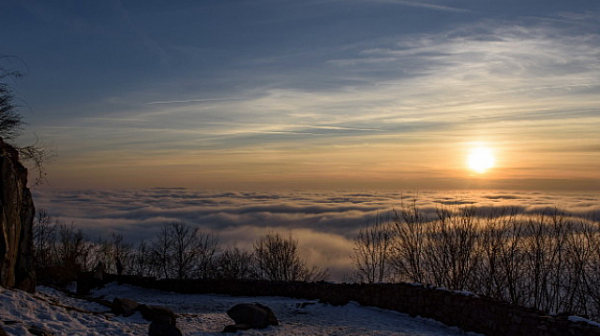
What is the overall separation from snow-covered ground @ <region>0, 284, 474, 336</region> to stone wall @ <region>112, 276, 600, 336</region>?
0.51 metres

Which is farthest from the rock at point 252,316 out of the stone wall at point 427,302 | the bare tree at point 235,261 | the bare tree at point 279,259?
the bare tree at point 235,261

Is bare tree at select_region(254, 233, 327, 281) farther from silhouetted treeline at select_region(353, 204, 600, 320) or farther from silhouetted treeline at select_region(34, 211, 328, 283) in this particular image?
silhouetted treeline at select_region(353, 204, 600, 320)

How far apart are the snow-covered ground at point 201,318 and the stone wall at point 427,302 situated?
51cm

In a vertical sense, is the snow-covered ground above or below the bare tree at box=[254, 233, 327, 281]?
above

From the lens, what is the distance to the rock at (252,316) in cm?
1752

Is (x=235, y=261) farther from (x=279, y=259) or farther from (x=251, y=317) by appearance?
(x=251, y=317)

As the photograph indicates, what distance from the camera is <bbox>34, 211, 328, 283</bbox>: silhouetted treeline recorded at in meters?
51.3

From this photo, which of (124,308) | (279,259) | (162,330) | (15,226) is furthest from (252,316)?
(279,259)

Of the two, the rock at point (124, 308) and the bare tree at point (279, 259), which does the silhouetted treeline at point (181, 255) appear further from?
the rock at point (124, 308)

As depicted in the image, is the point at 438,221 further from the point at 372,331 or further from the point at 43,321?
the point at 43,321

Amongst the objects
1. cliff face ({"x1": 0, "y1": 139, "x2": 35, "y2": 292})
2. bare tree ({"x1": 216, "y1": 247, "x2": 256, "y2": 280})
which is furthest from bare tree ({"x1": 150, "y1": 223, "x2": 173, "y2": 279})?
cliff face ({"x1": 0, "y1": 139, "x2": 35, "y2": 292})

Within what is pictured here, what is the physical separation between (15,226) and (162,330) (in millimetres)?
8411

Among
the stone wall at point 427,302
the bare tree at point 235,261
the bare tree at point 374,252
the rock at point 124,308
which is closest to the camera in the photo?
the stone wall at point 427,302

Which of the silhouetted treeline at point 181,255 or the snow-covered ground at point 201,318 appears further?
the silhouetted treeline at point 181,255
